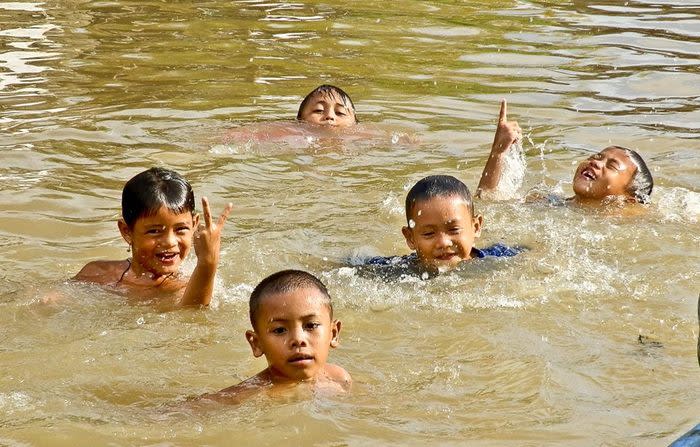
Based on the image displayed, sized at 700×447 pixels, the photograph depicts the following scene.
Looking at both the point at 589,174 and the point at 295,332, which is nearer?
the point at 295,332

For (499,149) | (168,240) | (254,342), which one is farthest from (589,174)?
(254,342)

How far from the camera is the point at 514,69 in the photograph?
1224 cm

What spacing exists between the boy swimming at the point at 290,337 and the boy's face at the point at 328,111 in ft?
16.3

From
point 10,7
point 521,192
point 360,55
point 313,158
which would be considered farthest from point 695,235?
point 10,7

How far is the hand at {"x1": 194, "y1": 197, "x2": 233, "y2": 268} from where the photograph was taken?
5.93m

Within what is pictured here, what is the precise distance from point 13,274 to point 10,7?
8340 millimetres

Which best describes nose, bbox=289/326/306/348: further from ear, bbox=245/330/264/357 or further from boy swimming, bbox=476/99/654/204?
boy swimming, bbox=476/99/654/204

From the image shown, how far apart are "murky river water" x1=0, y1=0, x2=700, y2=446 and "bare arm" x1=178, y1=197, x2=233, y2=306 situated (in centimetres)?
10

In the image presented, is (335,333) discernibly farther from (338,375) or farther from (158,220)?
(158,220)

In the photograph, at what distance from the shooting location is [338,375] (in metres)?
5.32

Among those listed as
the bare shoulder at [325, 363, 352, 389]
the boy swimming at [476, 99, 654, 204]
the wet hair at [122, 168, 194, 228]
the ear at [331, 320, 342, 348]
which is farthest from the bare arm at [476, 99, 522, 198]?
the bare shoulder at [325, 363, 352, 389]

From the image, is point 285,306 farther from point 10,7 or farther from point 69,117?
point 10,7

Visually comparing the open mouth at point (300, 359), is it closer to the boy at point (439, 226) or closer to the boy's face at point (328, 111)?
the boy at point (439, 226)

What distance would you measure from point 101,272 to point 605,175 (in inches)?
137
